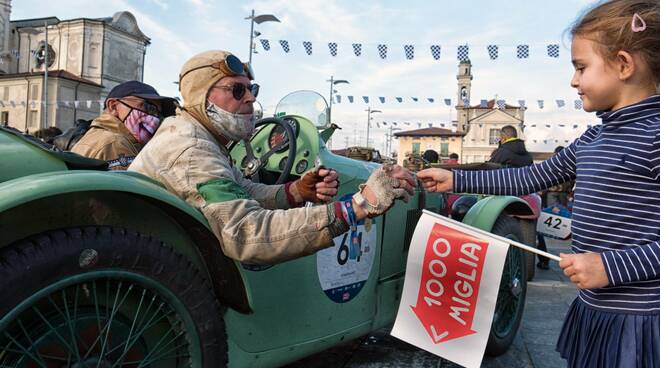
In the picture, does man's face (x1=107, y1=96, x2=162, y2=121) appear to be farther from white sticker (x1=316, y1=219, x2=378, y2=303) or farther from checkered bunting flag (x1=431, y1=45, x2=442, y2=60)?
checkered bunting flag (x1=431, y1=45, x2=442, y2=60)

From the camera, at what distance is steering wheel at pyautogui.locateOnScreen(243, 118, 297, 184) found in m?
2.57

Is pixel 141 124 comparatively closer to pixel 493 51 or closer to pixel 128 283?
pixel 128 283

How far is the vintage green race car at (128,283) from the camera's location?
1.32 metres

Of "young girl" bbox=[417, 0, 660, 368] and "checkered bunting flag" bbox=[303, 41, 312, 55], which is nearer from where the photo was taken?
"young girl" bbox=[417, 0, 660, 368]

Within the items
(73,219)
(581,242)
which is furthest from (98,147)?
(581,242)

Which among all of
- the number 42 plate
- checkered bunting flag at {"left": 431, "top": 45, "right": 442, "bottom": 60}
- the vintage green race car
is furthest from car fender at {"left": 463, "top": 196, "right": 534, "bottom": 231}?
checkered bunting flag at {"left": 431, "top": 45, "right": 442, "bottom": 60}

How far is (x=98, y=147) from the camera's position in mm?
3406

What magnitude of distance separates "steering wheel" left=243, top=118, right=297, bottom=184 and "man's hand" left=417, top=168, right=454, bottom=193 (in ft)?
2.64

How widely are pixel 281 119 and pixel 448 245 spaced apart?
1191 millimetres

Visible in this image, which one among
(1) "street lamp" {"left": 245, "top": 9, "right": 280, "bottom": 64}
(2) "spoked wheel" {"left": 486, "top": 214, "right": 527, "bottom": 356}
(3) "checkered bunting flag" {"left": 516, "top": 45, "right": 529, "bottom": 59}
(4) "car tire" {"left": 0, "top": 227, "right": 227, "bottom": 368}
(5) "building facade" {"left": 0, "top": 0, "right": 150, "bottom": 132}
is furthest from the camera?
(5) "building facade" {"left": 0, "top": 0, "right": 150, "bottom": 132}

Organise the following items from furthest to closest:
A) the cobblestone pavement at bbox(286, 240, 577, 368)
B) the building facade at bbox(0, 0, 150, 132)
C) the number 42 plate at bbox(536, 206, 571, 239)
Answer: the building facade at bbox(0, 0, 150, 132) < the number 42 plate at bbox(536, 206, 571, 239) < the cobblestone pavement at bbox(286, 240, 577, 368)

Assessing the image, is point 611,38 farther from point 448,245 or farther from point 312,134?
point 312,134

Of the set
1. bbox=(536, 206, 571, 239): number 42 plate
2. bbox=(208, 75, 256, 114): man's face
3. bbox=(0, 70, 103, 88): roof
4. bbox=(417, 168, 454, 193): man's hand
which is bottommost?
bbox=(536, 206, 571, 239): number 42 plate

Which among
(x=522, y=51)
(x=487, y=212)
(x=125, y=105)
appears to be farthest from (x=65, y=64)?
(x=487, y=212)
